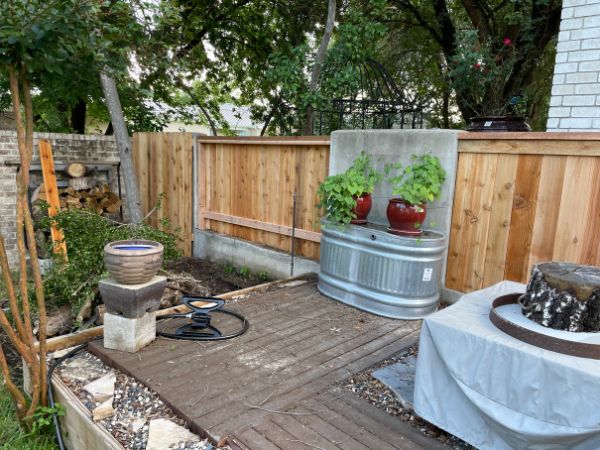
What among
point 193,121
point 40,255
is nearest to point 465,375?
point 40,255

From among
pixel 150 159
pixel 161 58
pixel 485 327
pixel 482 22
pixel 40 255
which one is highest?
pixel 482 22

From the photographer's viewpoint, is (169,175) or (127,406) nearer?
(127,406)

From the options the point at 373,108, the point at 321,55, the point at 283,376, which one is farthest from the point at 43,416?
the point at 321,55

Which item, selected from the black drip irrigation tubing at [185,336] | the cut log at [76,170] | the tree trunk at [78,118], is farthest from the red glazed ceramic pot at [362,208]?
the tree trunk at [78,118]

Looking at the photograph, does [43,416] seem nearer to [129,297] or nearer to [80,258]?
[129,297]

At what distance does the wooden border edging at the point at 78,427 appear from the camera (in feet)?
7.17

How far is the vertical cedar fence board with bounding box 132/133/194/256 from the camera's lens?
20.1ft

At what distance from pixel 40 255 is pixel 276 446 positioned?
Result: 515cm

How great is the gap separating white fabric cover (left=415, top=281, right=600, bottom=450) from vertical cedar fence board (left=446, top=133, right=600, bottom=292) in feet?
4.19

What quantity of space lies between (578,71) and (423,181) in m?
1.94

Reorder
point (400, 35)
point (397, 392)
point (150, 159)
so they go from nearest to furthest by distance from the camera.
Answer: point (397, 392), point (150, 159), point (400, 35)

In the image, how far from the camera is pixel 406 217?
3533 mm

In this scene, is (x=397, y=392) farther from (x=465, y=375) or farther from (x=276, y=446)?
(x=276, y=446)

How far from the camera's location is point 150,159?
6.62 m
